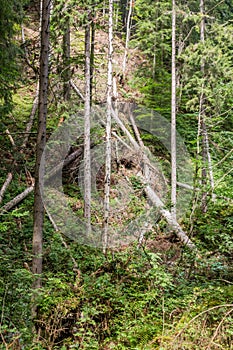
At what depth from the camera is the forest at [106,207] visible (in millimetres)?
5137

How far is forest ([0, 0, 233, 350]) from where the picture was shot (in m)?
5.14

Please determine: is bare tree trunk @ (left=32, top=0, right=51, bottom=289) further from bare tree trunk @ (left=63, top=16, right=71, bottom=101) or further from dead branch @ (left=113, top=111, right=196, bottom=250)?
dead branch @ (left=113, top=111, right=196, bottom=250)

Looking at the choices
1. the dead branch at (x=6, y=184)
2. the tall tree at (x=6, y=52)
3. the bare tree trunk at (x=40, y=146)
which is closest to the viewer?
the bare tree trunk at (x=40, y=146)

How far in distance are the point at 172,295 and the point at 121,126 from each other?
9.39 meters

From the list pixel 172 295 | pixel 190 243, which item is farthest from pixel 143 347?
pixel 190 243

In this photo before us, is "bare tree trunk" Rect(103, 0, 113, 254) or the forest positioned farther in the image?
"bare tree trunk" Rect(103, 0, 113, 254)

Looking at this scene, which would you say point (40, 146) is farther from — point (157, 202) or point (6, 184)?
point (157, 202)

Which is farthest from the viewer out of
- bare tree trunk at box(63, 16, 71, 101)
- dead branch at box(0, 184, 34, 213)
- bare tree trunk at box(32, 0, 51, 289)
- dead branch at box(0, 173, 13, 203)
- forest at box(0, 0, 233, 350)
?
dead branch at box(0, 173, 13, 203)

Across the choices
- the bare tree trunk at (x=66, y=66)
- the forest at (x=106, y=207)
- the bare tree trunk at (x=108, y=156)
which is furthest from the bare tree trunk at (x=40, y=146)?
the bare tree trunk at (x=66, y=66)

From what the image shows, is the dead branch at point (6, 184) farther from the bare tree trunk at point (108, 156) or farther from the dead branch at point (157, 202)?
the dead branch at point (157, 202)

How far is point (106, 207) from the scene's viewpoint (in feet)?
28.5

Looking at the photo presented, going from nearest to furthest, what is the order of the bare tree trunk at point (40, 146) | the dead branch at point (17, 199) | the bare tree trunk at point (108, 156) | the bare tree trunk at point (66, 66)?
the bare tree trunk at point (40, 146), the bare tree trunk at point (108, 156), the dead branch at point (17, 199), the bare tree trunk at point (66, 66)

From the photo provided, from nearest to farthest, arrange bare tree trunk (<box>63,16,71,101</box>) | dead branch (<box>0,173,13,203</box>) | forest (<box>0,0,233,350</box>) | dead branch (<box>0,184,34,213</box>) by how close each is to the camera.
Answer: forest (<box>0,0,233,350</box>), dead branch (<box>0,184,34,213</box>), bare tree trunk (<box>63,16,71,101</box>), dead branch (<box>0,173,13,203</box>)

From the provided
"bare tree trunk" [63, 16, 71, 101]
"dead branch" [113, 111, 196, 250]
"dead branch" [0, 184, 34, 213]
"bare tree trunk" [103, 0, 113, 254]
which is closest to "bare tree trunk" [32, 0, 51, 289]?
"bare tree trunk" [103, 0, 113, 254]
